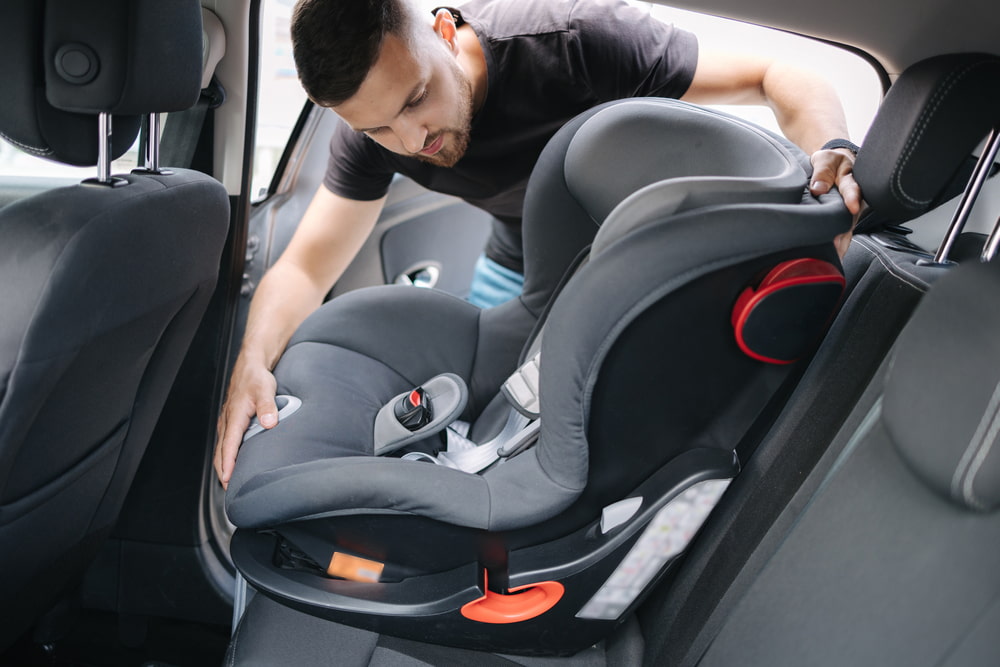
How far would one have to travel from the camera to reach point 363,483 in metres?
0.93

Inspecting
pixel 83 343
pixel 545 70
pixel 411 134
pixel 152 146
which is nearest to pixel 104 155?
pixel 152 146

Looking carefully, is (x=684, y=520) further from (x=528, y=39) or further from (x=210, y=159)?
(x=210, y=159)

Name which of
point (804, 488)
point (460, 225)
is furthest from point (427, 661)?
point (460, 225)

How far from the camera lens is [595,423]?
0.89 metres

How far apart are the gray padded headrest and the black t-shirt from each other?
2.30 ft

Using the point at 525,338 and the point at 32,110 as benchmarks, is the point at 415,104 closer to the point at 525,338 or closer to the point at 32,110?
the point at 525,338

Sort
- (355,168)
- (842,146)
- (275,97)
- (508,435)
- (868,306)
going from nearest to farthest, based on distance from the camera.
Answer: (868,306), (842,146), (508,435), (355,168), (275,97)

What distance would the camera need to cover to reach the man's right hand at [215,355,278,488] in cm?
115

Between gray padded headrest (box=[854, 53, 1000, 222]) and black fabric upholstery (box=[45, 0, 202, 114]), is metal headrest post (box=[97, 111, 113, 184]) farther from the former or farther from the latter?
gray padded headrest (box=[854, 53, 1000, 222])

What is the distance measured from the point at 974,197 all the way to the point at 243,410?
41.8 inches

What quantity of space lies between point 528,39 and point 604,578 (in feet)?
3.36

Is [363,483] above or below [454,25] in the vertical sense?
below

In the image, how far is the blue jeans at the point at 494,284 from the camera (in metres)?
1.85

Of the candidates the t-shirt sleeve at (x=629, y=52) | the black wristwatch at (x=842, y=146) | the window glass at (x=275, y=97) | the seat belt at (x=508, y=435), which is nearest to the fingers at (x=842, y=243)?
the black wristwatch at (x=842, y=146)
